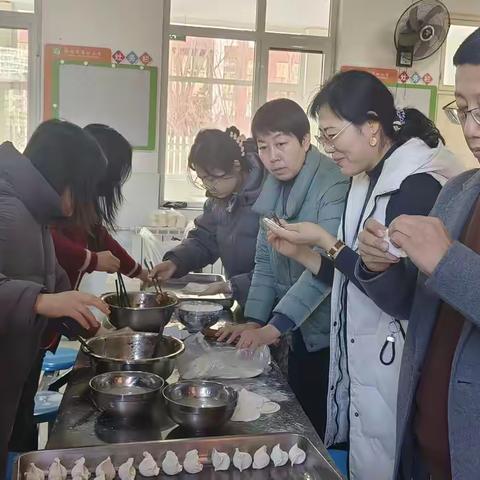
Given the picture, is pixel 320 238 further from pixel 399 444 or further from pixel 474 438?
pixel 474 438

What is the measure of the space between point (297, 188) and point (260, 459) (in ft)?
3.03

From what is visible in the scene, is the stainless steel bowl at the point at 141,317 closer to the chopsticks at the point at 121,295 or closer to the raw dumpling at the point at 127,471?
the chopsticks at the point at 121,295

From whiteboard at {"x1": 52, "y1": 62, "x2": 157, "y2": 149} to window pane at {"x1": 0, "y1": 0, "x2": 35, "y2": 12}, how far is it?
46 centimetres

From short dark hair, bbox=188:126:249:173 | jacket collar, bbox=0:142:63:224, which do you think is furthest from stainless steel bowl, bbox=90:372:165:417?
short dark hair, bbox=188:126:249:173

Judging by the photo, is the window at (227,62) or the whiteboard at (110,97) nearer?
the whiteboard at (110,97)

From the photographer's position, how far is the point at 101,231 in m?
2.43

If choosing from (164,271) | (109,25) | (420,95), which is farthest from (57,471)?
A: (420,95)

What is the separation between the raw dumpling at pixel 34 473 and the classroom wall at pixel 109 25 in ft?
10.8

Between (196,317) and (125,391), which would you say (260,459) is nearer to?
(125,391)

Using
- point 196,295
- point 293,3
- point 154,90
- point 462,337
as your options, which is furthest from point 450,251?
point 293,3

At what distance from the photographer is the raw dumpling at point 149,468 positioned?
3.45ft

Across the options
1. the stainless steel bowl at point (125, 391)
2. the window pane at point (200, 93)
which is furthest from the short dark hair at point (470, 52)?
the window pane at point (200, 93)

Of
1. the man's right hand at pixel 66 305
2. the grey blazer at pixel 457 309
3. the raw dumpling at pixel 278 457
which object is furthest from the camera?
the man's right hand at pixel 66 305

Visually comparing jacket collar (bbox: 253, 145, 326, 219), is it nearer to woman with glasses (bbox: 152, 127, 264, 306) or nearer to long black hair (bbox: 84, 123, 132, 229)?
woman with glasses (bbox: 152, 127, 264, 306)
